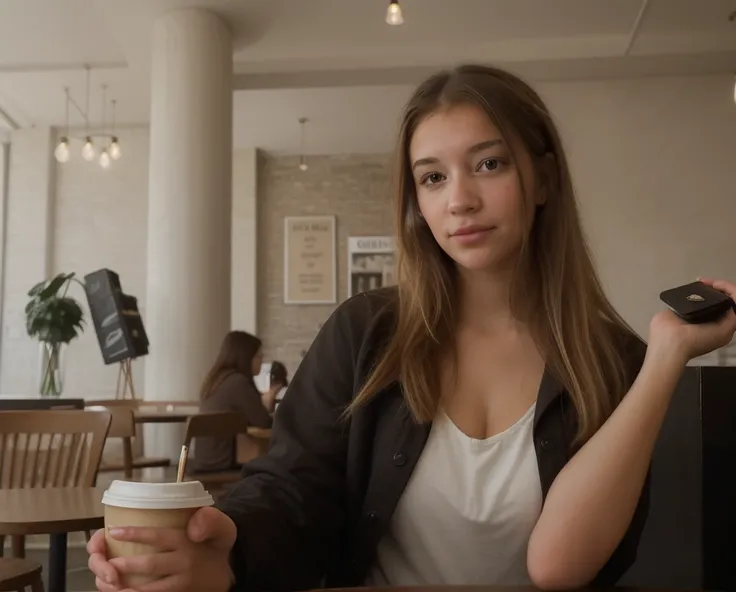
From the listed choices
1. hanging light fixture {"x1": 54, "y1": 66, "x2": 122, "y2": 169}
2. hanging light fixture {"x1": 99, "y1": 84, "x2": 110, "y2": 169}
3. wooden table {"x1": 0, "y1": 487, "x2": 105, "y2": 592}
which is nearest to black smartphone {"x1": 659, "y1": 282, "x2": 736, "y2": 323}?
wooden table {"x1": 0, "y1": 487, "x2": 105, "y2": 592}

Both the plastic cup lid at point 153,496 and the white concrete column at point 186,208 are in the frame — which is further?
the white concrete column at point 186,208

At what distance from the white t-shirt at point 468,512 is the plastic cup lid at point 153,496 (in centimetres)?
48

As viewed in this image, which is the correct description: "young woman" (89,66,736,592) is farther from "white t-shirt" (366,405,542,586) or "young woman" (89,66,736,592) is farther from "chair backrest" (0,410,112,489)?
"chair backrest" (0,410,112,489)

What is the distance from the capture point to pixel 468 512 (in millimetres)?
1130

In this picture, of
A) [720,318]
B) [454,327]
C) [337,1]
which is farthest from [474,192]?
[337,1]

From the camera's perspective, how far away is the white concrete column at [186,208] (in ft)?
18.3

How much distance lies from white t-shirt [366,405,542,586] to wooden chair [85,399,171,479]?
1794 millimetres

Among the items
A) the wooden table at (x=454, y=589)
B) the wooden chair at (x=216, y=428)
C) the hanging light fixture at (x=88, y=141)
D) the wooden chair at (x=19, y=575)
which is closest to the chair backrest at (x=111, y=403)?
the wooden chair at (x=216, y=428)

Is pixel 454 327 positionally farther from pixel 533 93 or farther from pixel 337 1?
pixel 337 1

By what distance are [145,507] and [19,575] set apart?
145 centimetres

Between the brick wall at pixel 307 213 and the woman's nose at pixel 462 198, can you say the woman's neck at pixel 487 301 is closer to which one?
the woman's nose at pixel 462 198

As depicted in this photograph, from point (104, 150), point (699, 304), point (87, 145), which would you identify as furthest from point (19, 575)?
point (104, 150)

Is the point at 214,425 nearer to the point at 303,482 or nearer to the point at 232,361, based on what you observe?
the point at 232,361

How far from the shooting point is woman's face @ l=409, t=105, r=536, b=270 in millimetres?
1134
